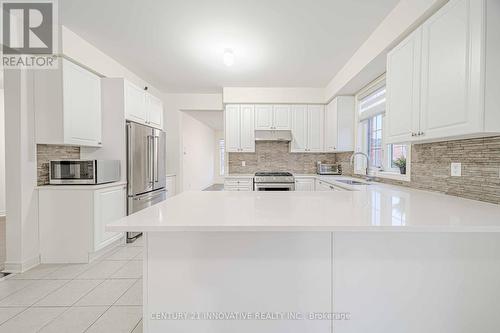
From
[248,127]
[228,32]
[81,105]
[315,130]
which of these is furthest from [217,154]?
[228,32]

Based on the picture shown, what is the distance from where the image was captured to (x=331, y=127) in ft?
14.8

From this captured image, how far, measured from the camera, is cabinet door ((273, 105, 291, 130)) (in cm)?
477

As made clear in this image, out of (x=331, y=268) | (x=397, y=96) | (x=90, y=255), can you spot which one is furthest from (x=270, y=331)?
(x=90, y=255)

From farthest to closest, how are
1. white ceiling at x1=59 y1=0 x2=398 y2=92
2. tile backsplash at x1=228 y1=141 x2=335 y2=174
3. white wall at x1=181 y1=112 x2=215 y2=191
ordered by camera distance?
1. white wall at x1=181 y1=112 x2=215 y2=191
2. tile backsplash at x1=228 y1=141 x2=335 y2=174
3. white ceiling at x1=59 y1=0 x2=398 y2=92

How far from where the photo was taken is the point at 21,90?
2594mm

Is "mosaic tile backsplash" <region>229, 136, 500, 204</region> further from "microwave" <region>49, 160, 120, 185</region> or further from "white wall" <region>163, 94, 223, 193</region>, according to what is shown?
"white wall" <region>163, 94, 223, 193</region>

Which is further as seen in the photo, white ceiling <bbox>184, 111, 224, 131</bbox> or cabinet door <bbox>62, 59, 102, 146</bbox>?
white ceiling <bbox>184, 111, 224, 131</bbox>

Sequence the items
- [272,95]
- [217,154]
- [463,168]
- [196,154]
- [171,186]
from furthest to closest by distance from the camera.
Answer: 1. [217,154]
2. [196,154]
3. [171,186]
4. [272,95]
5. [463,168]

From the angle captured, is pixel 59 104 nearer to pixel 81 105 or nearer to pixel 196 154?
pixel 81 105

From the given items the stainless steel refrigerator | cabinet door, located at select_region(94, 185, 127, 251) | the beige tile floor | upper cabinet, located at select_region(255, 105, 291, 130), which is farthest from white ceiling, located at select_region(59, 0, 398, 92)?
the beige tile floor

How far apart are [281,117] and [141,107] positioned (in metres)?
2.51

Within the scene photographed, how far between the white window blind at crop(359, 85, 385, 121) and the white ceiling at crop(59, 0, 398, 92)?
652mm

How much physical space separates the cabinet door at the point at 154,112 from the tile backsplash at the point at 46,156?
1.30 metres

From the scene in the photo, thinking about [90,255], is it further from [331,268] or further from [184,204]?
[331,268]
